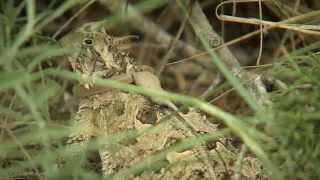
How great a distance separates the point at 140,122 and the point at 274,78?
506 millimetres

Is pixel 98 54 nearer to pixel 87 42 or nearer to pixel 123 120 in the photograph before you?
pixel 87 42

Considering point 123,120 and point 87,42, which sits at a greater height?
point 87,42

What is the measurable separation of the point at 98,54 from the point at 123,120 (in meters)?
0.24

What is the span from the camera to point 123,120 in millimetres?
2193

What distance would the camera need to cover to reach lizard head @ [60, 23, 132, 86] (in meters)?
2.28

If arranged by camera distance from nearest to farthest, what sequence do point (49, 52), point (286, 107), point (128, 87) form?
point (128, 87), point (49, 52), point (286, 107)

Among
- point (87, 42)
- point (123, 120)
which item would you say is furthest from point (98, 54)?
point (123, 120)

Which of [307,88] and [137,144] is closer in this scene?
[307,88]

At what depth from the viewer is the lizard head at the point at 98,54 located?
228 cm

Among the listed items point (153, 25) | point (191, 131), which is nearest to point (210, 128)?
point (191, 131)

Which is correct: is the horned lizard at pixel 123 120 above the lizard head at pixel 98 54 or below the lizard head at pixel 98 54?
below

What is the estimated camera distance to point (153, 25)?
3154 mm

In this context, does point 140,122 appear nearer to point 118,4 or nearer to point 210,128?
point 210,128

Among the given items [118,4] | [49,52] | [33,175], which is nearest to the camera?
[49,52]
